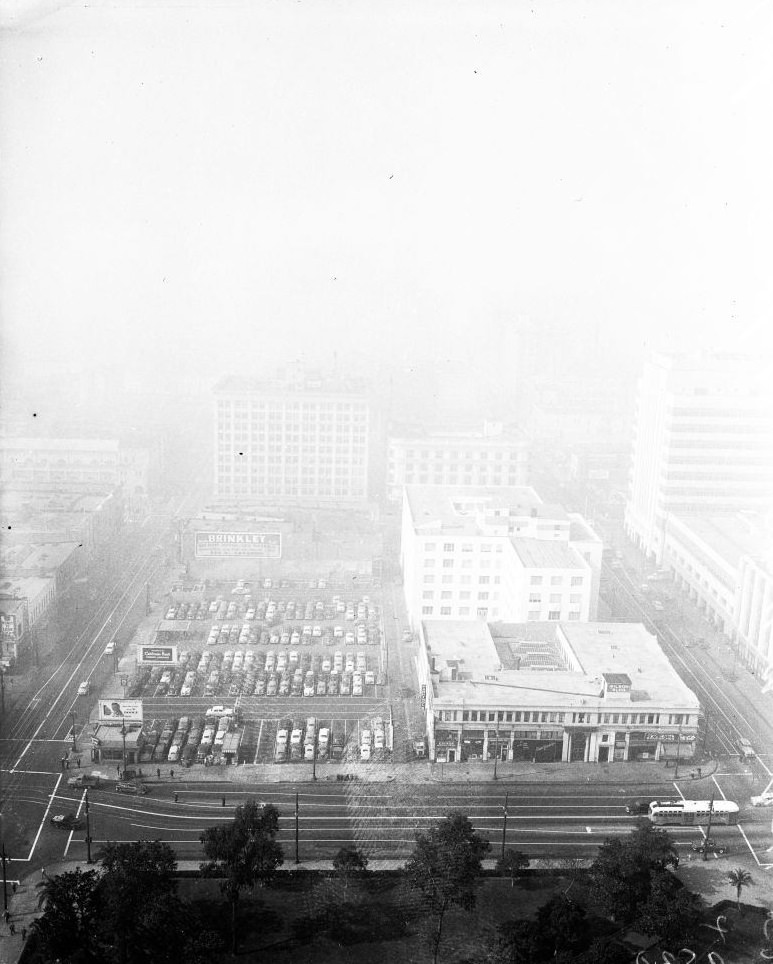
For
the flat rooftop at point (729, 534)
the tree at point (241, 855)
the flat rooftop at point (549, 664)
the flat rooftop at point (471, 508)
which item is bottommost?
the tree at point (241, 855)

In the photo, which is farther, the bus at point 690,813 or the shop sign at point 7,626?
the shop sign at point 7,626

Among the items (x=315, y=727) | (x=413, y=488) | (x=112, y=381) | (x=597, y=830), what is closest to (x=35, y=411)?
(x=112, y=381)

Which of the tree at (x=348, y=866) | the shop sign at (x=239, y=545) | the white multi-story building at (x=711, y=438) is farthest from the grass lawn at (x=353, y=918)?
the white multi-story building at (x=711, y=438)

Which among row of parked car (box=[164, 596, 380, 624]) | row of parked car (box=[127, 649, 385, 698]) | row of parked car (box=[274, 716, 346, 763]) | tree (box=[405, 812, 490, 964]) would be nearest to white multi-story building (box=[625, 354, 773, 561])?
row of parked car (box=[164, 596, 380, 624])

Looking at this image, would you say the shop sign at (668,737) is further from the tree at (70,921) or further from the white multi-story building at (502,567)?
the tree at (70,921)

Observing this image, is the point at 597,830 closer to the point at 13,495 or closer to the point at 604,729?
the point at 604,729

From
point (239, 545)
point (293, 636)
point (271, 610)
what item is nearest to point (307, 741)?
point (293, 636)
